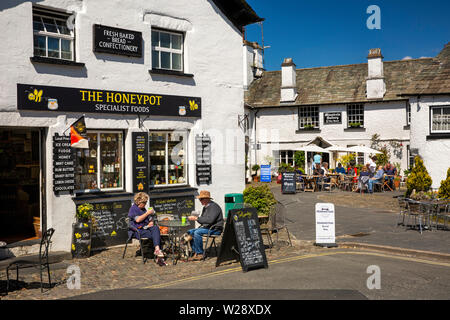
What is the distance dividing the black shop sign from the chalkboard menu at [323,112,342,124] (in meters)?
22.5

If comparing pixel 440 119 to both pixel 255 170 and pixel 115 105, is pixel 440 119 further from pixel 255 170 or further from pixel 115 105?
pixel 255 170

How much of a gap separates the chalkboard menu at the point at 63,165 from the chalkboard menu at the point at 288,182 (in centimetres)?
1441

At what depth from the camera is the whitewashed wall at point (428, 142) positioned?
19.9m

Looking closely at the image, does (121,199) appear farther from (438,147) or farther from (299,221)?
(438,147)

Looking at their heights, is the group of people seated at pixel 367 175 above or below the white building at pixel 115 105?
below

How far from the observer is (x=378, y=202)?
808 inches

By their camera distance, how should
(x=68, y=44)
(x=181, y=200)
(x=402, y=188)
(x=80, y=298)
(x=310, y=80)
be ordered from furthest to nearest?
1. (x=310, y=80)
2. (x=402, y=188)
3. (x=181, y=200)
4. (x=68, y=44)
5. (x=80, y=298)

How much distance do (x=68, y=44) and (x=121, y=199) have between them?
13.0 feet

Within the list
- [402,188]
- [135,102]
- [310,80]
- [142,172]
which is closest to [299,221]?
[142,172]

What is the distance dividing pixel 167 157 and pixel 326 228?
478cm

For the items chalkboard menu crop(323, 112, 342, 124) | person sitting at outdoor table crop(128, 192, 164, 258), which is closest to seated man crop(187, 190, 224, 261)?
person sitting at outdoor table crop(128, 192, 164, 258)

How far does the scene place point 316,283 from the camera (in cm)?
810

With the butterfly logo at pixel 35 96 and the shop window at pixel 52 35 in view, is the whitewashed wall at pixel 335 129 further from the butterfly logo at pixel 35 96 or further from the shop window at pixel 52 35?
the butterfly logo at pixel 35 96

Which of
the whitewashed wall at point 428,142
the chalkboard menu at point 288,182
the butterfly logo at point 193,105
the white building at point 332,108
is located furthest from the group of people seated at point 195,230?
the white building at point 332,108
